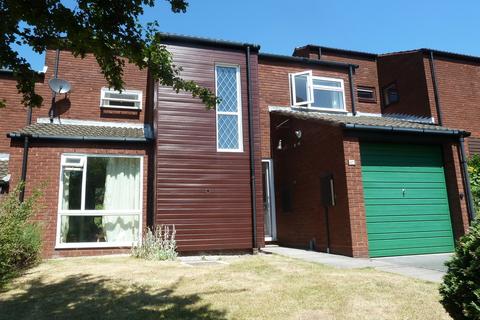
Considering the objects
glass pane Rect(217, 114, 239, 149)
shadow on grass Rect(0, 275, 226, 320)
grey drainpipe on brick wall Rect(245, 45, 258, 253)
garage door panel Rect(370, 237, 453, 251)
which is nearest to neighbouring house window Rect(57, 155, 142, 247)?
glass pane Rect(217, 114, 239, 149)

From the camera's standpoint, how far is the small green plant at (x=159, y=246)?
8789 millimetres

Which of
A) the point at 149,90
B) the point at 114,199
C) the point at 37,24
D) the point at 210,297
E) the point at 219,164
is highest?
the point at 149,90

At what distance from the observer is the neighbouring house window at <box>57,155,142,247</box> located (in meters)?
9.93

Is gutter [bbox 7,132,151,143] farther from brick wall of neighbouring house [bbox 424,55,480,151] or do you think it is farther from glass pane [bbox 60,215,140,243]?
brick wall of neighbouring house [bbox 424,55,480,151]

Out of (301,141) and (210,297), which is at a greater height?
(301,141)

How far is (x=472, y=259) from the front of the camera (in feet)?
10.2

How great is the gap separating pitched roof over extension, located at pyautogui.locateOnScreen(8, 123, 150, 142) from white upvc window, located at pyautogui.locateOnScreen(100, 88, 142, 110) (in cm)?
113

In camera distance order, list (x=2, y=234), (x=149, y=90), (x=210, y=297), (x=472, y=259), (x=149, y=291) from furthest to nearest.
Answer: (x=149, y=90) → (x=2, y=234) → (x=149, y=291) → (x=210, y=297) → (x=472, y=259)

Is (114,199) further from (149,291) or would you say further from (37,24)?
(37,24)

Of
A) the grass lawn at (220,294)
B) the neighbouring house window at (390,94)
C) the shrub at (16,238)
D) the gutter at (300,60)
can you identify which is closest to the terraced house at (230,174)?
the shrub at (16,238)

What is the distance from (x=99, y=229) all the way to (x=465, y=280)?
9.03 metres

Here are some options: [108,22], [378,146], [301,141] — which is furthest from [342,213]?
[108,22]

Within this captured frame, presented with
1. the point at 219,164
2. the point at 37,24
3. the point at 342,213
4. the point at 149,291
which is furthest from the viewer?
the point at 219,164

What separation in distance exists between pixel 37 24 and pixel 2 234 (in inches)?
156
